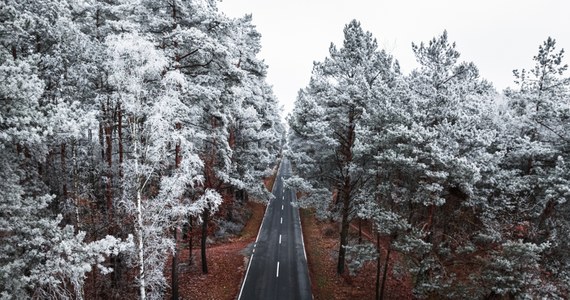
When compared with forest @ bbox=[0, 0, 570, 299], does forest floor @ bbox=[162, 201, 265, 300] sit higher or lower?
lower

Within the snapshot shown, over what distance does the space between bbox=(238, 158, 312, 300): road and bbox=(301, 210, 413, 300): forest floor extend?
614 millimetres

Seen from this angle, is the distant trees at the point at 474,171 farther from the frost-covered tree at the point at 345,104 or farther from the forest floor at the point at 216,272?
the forest floor at the point at 216,272

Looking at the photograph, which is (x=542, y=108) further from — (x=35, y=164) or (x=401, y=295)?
(x=35, y=164)

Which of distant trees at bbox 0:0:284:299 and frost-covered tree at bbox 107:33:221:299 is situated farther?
frost-covered tree at bbox 107:33:221:299

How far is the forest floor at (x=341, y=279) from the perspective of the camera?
19.7 metres

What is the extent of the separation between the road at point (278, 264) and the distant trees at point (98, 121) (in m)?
7.73

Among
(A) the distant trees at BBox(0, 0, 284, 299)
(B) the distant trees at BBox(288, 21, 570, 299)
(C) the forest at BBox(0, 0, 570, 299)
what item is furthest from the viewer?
(B) the distant trees at BBox(288, 21, 570, 299)

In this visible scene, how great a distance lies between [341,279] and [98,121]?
16.6 meters

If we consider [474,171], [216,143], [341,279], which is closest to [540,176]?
[474,171]

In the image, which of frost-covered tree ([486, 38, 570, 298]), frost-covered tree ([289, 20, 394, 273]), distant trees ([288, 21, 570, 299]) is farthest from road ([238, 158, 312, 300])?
frost-covered tree ([486, 38, 570, 298])

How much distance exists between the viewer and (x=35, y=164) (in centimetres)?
1261

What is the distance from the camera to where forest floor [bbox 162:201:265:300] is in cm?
1903

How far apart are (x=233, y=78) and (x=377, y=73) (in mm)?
8740

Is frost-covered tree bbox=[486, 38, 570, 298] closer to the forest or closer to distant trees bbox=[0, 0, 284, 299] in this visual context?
the forest
